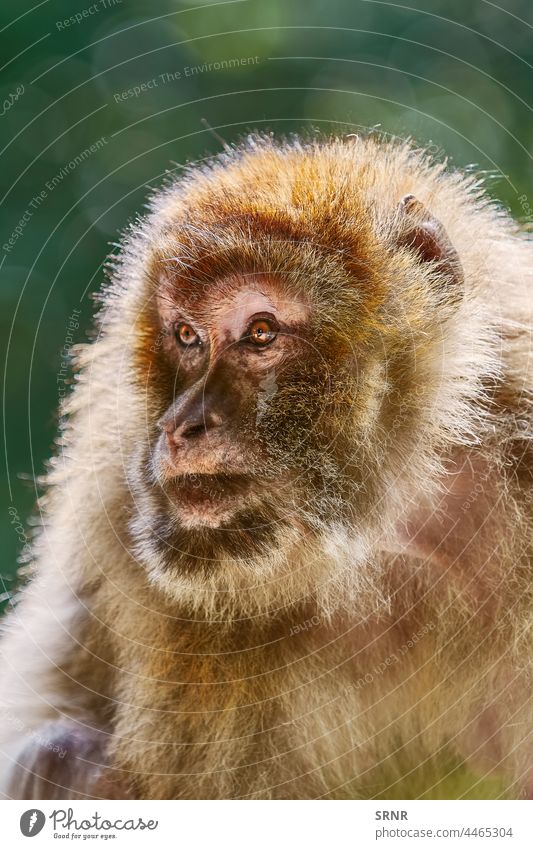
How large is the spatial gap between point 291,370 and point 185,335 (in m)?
0.24

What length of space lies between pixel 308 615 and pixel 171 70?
1500mm

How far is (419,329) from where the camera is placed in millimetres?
1488

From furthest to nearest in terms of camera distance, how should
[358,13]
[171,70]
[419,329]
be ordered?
[171,70], [358,13], [419,329]

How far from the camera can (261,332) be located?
146cm

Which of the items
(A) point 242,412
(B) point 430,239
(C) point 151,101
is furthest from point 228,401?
(C) point 151,101

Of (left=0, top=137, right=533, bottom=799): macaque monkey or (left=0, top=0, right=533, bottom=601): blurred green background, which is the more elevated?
(left=0, top=0, right=533, bottom=601): blurred green background

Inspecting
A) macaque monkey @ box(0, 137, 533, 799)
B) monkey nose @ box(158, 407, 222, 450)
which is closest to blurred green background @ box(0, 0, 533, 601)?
macaque monkey @ box(0, 137, 533, 799)

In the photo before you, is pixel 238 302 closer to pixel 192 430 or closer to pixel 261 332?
pixel 261 332

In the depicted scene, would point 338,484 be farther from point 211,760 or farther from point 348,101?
point 348,101

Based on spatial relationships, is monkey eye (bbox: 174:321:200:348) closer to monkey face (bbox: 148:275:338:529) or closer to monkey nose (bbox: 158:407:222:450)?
monkey face (bbox: 148:275:338:529)

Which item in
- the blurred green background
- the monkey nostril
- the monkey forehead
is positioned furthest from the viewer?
the blurred green background

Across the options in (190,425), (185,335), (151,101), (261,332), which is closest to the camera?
(190,425)

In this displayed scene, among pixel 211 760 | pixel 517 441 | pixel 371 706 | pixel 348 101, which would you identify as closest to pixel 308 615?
pixel 371 706

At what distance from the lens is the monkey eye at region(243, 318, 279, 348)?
145 centimetres
